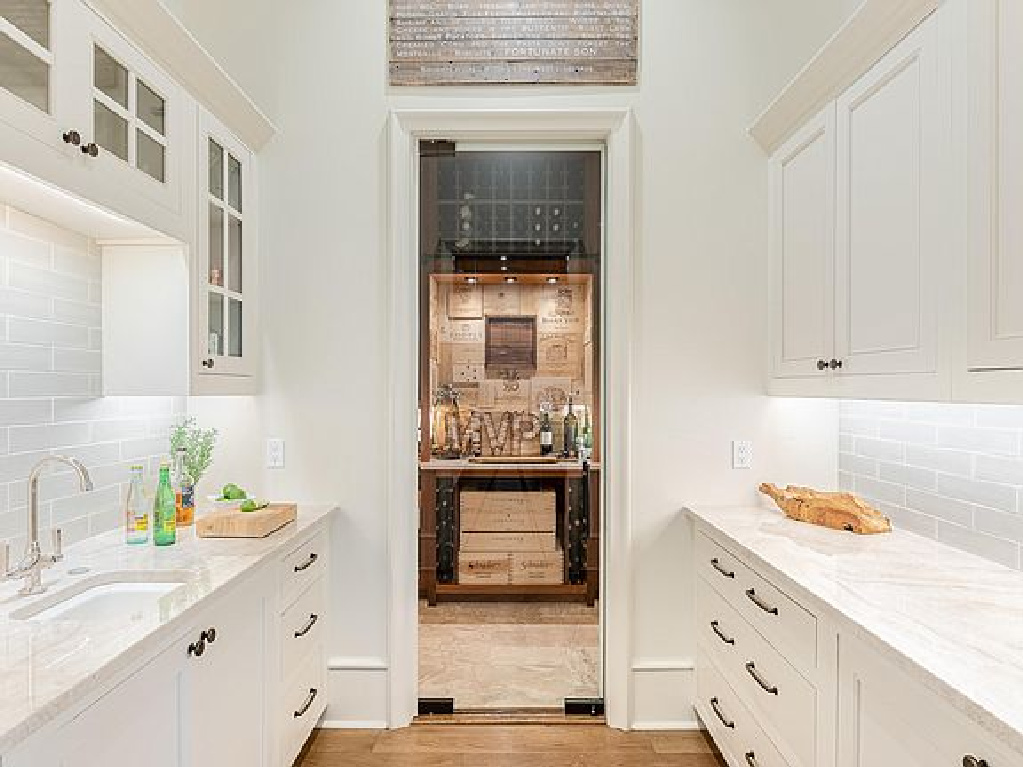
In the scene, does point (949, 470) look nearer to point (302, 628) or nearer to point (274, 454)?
point (302, 628)

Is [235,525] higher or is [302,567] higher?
[235,525]

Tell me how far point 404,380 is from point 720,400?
1294 mm

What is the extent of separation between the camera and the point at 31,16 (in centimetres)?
155

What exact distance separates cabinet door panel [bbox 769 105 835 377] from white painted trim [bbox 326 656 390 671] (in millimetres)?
1968

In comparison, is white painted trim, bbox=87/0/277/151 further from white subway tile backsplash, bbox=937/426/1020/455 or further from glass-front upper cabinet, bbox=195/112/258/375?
A: white subway tile backsplash, bbox=937/426/1020/455

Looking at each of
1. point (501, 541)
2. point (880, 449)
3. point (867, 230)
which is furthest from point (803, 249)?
point (501, 541)

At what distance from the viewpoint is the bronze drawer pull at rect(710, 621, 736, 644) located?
2502 mm

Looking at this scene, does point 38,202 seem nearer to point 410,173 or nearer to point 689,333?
point 410,173

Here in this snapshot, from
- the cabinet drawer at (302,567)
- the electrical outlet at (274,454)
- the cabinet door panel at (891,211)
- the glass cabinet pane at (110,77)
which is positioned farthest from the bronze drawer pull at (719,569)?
the glass cabinet pane at (110,77)

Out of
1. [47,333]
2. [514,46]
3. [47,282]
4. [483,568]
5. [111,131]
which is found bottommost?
[483,568]

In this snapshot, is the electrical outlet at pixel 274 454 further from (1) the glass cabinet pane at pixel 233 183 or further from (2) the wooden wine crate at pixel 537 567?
(2) the wooden wine crate at pixel 537 567

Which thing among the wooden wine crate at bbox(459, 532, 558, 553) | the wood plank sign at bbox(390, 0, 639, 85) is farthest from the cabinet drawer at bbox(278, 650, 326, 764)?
the wood plank sign at bbox(390, 0, 639, 85)

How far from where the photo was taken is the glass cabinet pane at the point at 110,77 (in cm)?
182

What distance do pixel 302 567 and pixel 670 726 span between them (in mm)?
1604
